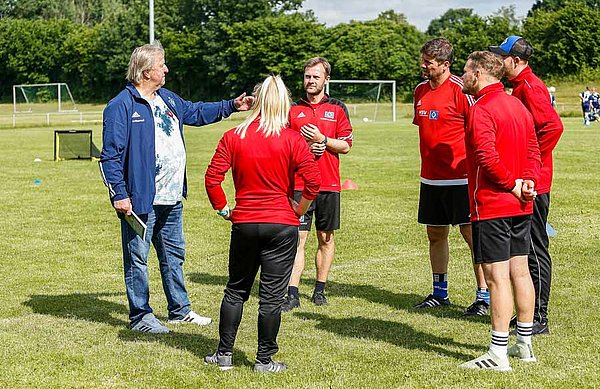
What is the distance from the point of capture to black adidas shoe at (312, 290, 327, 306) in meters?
8.04

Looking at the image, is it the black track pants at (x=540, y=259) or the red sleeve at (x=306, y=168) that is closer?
the red sleeve at (x=306, y=168)

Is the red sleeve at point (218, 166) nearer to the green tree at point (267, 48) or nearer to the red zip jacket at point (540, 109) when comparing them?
the red zip jacket at point (540, 109)

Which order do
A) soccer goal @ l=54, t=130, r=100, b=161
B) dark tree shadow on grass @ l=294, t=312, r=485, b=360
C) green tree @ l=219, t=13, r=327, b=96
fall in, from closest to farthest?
dark tree shadow on grass @ l=294, t=312, r=485, b=360 < soccer goal @ l=54, t=130, r=100, b=161 < green tree @ l=219, t=13, r=327, b=96

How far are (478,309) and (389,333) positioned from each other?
1.07 meters

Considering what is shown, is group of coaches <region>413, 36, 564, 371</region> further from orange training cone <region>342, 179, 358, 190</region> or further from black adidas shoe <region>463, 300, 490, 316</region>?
orange training cone <region>342, 179, 358, 190</region>

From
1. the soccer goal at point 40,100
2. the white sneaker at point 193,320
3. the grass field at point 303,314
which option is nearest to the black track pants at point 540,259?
the grass field at point 303,314

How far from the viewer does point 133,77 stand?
6.80 metres

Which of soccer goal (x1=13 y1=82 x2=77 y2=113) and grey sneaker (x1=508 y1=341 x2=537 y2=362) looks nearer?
grey sneaker (x1=508 y1=341 x2=537 y2=362)

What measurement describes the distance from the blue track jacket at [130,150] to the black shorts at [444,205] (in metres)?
2.49

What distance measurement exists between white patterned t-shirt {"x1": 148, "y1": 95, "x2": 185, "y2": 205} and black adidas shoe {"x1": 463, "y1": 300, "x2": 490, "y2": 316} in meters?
2.74

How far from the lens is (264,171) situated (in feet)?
18.3

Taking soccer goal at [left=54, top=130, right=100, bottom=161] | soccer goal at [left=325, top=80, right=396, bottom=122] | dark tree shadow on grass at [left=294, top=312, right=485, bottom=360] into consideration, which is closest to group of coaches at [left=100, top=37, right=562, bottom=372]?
dark tree shadow on grass at [left=294, top=312, right=485, bottom=360]

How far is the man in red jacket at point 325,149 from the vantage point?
7.63m

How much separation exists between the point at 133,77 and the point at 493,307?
327 cm
